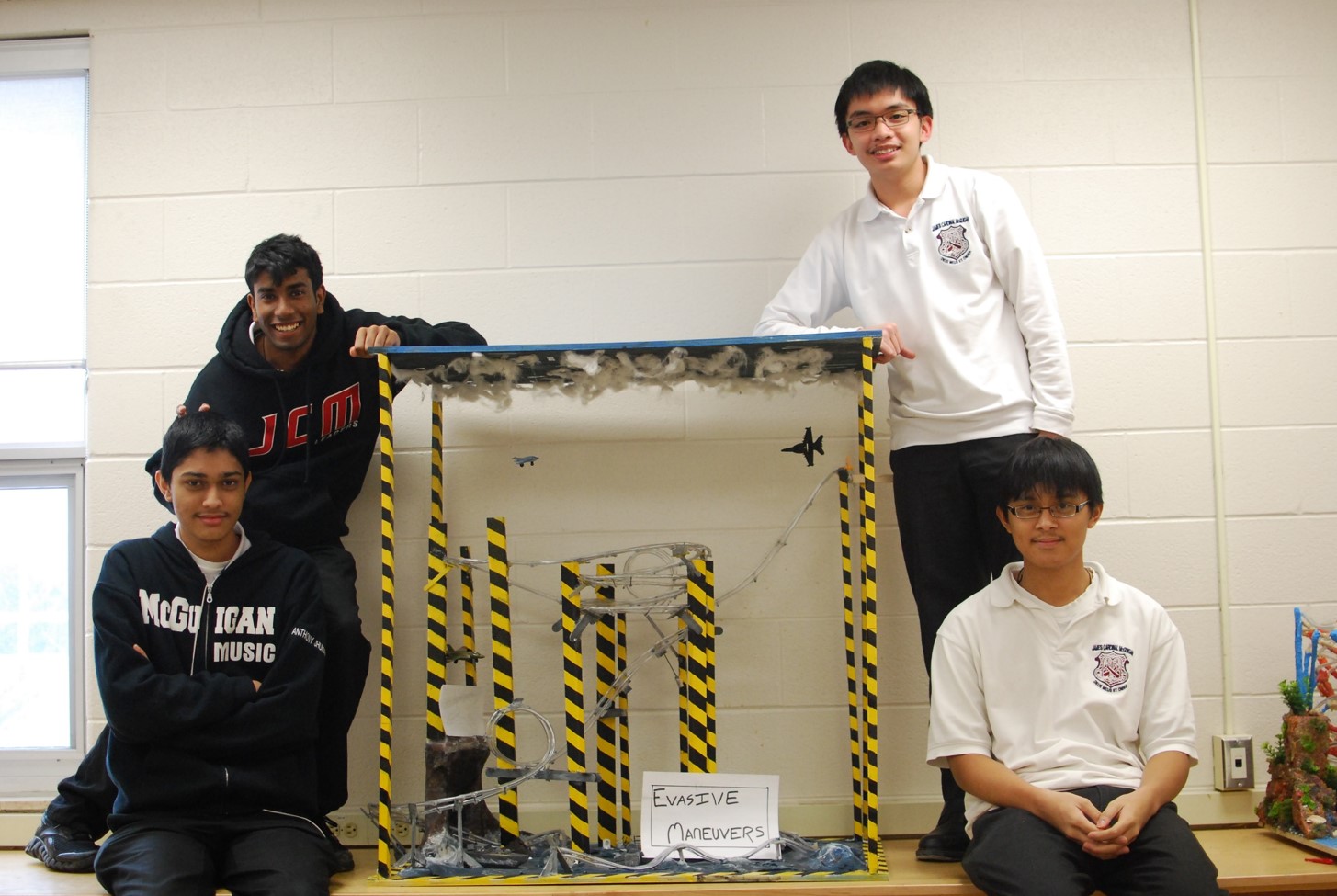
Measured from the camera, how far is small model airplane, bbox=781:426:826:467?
2441 mm

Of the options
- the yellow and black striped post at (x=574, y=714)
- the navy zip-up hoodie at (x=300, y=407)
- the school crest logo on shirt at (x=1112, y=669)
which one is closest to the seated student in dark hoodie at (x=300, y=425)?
the navy zip-up hoodie at (x=300, y=407)

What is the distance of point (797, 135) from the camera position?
2553mm

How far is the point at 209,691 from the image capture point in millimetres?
1926

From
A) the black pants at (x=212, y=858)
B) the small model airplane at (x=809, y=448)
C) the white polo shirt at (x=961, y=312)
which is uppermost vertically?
the white polo shirt at (x=961, y=312)

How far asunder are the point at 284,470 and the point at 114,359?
0.63 metres

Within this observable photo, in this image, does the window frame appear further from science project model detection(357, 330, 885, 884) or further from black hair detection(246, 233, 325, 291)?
science project model detection(357, 330, 885, 884)

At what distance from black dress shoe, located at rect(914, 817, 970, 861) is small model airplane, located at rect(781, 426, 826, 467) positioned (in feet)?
2.74

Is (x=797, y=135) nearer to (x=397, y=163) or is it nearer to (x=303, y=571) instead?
(x=397, y=163)

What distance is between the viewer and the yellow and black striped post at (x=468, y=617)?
Answer: 2367 millimetres

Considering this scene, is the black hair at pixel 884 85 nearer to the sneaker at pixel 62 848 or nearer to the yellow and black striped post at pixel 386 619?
the yellow and black striped post at pixel 386 619

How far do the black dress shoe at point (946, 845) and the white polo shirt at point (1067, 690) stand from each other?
0.82 feet

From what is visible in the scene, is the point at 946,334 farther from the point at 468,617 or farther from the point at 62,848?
the point at 62,848

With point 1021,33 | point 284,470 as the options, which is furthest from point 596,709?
point 1021,33

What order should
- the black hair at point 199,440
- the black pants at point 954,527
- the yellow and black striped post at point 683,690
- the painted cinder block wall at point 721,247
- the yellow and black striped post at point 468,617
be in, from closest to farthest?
1. the black hair at point 199,440
2. the black pants at point 954,527
3. the yellow and black striped post at point 683,690
4. the yellow and black striped post at point 468,617
5. the painted cinder block wall at point 721,247
